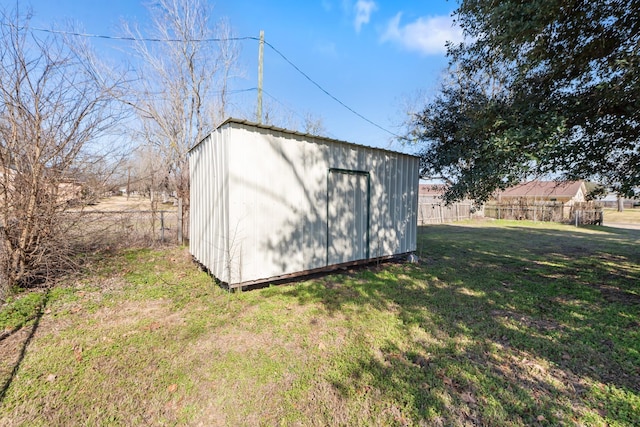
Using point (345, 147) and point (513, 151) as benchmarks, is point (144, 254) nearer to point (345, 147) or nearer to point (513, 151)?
point (345, 147)

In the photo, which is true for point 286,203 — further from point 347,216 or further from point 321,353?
point 321,353

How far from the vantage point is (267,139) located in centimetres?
424

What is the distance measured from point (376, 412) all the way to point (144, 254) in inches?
253

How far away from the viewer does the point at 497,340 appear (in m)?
2.91

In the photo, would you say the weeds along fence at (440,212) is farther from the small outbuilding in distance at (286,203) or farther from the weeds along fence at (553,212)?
the small outbuilding in distance at (286,203)

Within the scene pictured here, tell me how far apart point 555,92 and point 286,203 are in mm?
4539

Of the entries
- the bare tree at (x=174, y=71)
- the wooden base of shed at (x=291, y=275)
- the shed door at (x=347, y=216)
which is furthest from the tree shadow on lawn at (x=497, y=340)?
the bare tree at (x=174, y=71)

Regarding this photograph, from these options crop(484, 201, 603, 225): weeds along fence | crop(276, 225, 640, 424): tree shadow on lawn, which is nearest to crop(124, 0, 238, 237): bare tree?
crop(276, 225, 640, 424): tree shadow on lawn

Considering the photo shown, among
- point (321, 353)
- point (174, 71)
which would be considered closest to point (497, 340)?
point (321, 353)

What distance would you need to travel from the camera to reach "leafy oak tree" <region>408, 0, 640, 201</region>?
3.40m

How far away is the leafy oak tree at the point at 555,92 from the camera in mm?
3398

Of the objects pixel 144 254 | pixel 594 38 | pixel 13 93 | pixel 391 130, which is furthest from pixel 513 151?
pixel 391 130

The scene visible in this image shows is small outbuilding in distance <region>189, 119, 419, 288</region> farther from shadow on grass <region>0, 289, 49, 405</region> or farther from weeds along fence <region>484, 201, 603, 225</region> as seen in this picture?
weeds along fence <region>484, 201, 603, 225</region>

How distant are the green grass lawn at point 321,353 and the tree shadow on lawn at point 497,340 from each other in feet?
0.06
